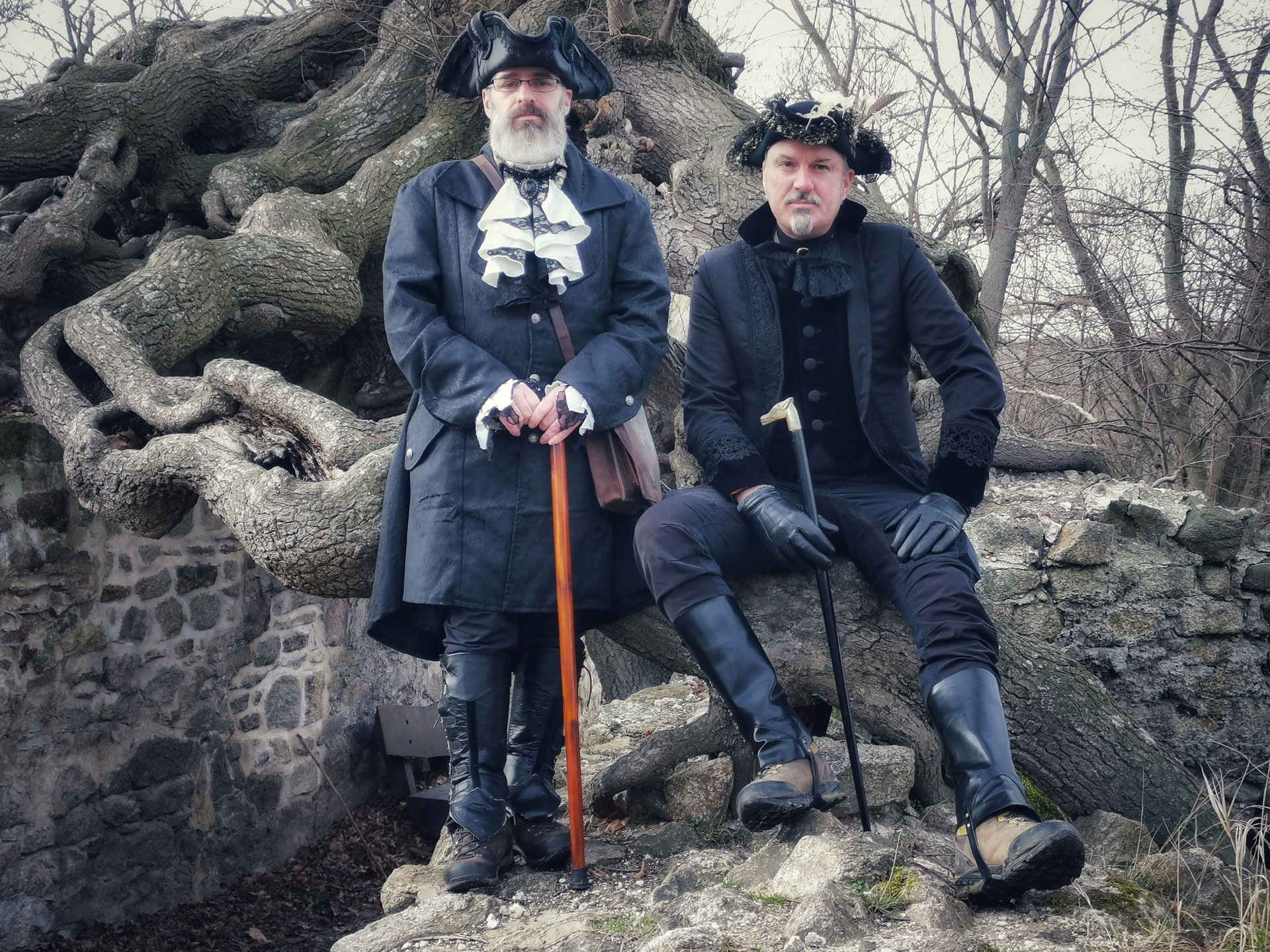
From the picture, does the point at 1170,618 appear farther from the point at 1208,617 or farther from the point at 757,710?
the point at 757,710

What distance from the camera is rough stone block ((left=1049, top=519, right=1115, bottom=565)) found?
4.30 meters

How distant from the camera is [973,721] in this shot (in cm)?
228

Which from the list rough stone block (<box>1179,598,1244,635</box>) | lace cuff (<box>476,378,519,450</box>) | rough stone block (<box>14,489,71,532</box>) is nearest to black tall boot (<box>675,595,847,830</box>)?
lace cuff (<box>476,378,519,450</box>)

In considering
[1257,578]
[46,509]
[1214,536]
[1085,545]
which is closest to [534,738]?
[1085,545]

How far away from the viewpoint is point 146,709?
5.70m

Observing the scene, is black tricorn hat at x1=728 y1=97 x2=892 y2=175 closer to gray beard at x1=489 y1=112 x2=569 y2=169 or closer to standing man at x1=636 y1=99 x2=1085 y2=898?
standing man at x1=636 y1=99 x2=1085 y2=898

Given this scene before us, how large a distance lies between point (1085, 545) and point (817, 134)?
228 cm

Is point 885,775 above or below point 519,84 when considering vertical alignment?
below

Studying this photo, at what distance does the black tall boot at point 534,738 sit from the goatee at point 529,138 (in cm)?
130

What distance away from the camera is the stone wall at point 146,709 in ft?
16.9

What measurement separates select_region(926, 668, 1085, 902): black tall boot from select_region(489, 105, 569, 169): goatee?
1677 millimetres

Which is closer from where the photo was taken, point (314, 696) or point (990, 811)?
point (990, 811)

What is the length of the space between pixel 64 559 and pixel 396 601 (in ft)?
10.7

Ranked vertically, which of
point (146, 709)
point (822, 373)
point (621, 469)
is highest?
point (822, 373)
